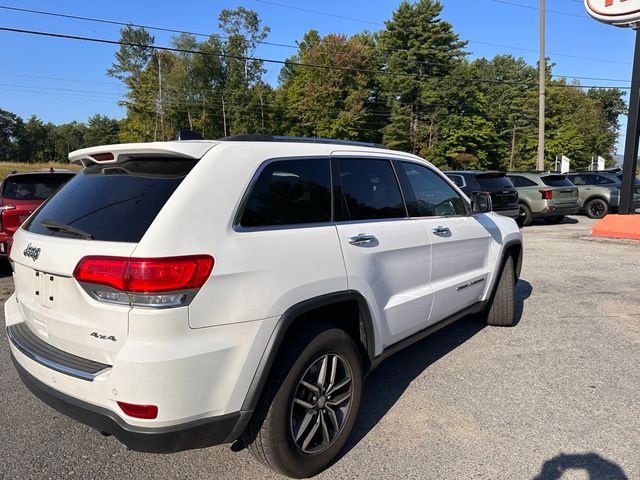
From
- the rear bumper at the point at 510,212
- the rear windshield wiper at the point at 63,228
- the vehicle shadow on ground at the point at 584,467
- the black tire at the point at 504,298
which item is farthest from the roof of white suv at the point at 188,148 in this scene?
the rear bumper at the point at 510,212

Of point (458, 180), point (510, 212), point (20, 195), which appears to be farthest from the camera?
point (510, 212)

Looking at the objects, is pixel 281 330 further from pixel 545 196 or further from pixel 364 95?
pixel 364 95

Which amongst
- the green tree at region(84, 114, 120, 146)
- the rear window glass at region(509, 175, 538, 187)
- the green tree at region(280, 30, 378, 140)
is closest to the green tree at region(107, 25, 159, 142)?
the green tree at region(280, 30, 378, 140)

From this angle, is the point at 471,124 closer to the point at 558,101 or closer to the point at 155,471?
the point at 558,101

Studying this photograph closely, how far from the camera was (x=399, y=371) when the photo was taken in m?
3.96

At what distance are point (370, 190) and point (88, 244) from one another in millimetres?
1748

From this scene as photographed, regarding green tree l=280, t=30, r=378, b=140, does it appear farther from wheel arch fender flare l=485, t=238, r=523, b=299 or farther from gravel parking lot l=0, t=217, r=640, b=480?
gravel parking lot l=0, t=217, r=640, b=480

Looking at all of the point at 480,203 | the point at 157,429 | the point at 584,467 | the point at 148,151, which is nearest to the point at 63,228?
the point at 148,151

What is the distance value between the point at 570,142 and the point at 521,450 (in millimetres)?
68269

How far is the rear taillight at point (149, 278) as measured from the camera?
200cm

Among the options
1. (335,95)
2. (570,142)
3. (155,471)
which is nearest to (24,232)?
(155,471)

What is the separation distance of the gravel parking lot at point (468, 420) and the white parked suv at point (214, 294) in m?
0.47

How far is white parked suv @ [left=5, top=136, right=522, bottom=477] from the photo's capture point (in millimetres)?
2027

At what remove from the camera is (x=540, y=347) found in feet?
14.7
